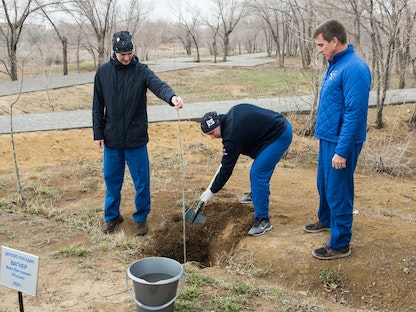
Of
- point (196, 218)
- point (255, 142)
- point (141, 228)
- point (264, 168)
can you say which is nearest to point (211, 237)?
point (196, 218)

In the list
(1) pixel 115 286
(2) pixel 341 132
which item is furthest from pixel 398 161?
(1) pixel 115 286

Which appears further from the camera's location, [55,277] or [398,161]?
[398,161]

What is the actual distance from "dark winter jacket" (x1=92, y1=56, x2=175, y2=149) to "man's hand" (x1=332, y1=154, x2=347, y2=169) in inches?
60.3

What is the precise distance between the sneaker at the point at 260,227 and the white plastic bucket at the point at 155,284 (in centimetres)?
148

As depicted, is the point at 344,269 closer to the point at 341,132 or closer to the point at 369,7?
the point at 341,132

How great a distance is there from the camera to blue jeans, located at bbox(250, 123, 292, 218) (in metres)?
4.09

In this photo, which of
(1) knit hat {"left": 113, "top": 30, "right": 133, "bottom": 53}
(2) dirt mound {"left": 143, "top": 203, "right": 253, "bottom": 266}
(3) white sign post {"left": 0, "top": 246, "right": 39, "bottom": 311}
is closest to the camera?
(3) white sign post {"left": 0, "top": 246, "right": 39, "bottom": 311}

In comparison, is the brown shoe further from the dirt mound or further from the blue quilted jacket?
the blue quilted jacket

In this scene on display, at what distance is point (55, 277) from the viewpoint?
3.43m

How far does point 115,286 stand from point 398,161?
5.53 m

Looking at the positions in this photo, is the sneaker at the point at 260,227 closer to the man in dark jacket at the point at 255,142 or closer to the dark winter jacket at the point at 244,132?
the man in dark jacket at the point at 255,142

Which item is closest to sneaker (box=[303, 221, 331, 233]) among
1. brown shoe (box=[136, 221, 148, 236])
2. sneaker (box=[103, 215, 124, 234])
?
brown shoe (box=[136, 221, 148, 236])

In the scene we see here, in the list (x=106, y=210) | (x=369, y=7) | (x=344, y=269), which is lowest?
(x=344, y=269)

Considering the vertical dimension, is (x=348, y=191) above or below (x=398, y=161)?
above
